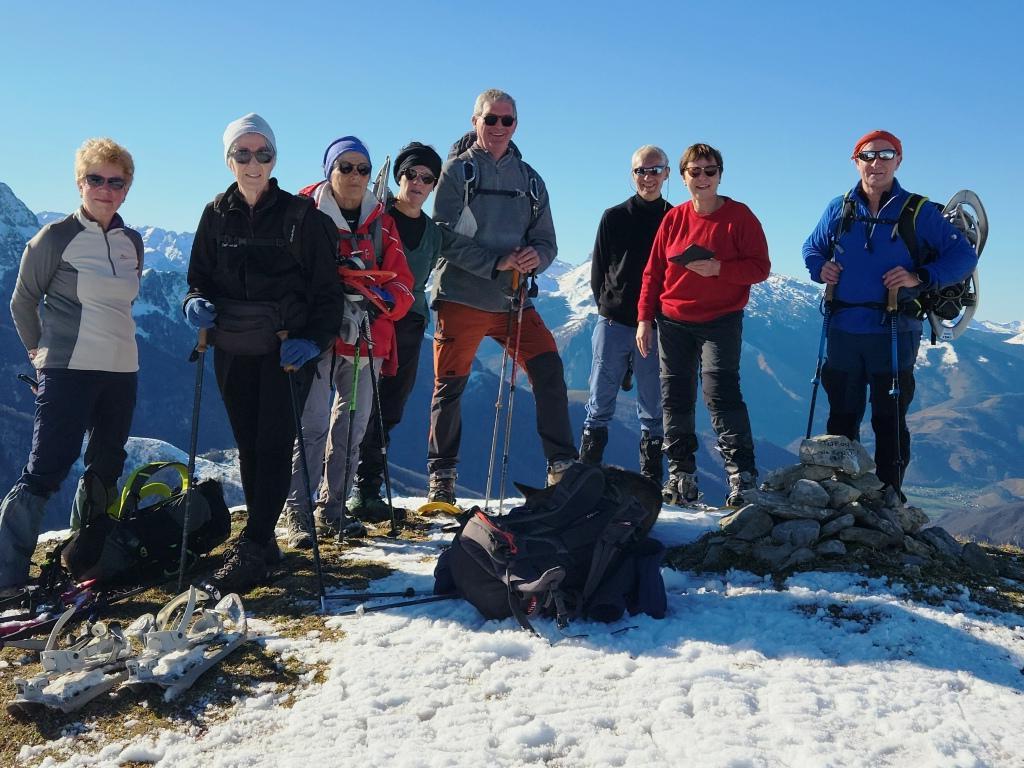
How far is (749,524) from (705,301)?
2.80 m

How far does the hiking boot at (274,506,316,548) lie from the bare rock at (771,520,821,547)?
4.59 meters

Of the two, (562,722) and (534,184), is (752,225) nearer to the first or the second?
(534,184)

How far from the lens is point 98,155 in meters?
6.91

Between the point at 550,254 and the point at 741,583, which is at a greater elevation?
the point at 550,254

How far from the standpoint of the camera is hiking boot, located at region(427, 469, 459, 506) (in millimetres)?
9727

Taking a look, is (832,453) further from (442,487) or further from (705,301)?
(442,487)

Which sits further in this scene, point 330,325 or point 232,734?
point 330,325

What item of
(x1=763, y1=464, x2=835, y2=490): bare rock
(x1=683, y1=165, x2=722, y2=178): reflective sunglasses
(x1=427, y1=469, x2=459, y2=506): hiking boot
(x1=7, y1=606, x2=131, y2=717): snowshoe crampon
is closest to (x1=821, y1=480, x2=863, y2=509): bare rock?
(x1=763, y1=464, x2=835, y2=490): bare rock

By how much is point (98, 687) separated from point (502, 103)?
6948 millimetres

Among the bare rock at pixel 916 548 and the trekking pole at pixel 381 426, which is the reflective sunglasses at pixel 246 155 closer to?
the trekking pole at pixel 381 426

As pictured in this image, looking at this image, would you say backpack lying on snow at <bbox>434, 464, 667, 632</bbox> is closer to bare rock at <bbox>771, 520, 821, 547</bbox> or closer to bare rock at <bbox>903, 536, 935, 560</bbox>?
bare rock at <bbox>771, 520, 821, 547</bbox>

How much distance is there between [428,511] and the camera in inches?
370

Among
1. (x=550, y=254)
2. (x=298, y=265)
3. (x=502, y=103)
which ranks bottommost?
(x=298, y=265)

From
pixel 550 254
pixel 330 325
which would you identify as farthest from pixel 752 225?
pixel 330 325
